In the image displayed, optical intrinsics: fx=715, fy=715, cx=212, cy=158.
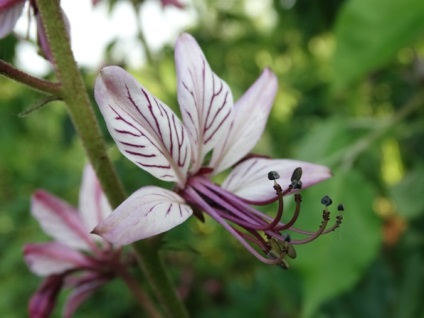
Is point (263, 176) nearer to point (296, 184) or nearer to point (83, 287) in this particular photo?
point (296, 184)

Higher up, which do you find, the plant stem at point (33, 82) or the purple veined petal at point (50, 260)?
the plant stem at point (33, 82)

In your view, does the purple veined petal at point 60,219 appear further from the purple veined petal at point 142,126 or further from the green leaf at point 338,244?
the green leaf at point 338,244

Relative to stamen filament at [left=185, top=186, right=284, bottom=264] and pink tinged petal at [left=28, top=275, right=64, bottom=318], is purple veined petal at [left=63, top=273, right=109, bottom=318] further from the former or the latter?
stamen filament at [left=185, top=186, right=284, bottom=264]

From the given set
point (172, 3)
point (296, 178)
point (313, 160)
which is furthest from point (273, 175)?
point (172, 3)

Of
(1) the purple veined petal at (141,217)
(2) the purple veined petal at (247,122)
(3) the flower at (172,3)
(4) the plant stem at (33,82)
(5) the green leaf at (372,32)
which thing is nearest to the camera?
(1) the purple veined petal at (141,217)

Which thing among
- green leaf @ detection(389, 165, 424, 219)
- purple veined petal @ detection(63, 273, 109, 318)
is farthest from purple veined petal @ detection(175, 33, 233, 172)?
green leaf @ detection(389, 165, 424, 219)

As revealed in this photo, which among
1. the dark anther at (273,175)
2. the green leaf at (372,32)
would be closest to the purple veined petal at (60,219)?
the dark anther at (273,175)
